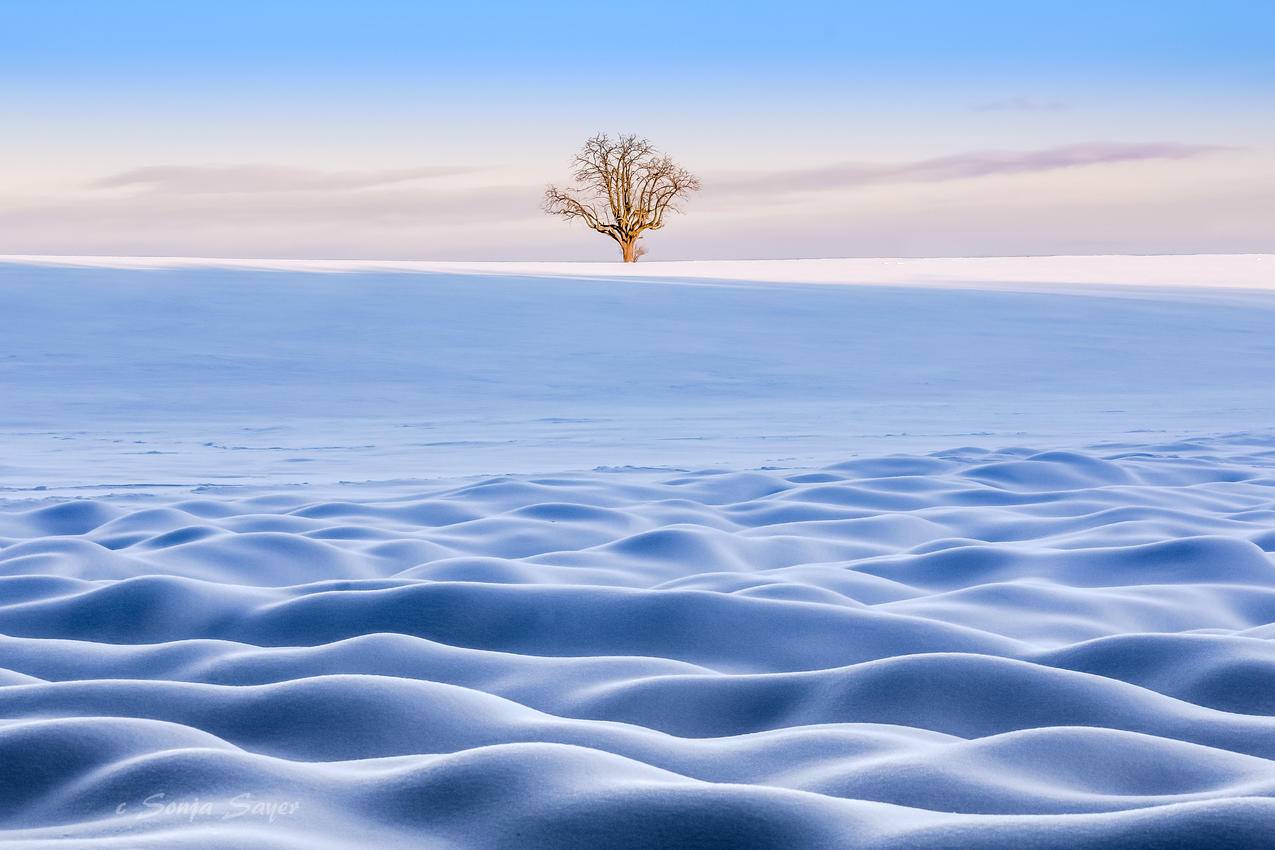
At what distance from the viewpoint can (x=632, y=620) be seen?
2404 millimetres

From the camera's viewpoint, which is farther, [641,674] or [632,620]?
[632,620]

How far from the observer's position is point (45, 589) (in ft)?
9.00

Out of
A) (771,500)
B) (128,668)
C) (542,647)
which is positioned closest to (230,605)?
(128,668)

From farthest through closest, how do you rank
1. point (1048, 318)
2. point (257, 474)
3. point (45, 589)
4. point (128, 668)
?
1. point (1048, 318)
2. point (257, 474)
3. point (45, 589)
4. point (128, 668)

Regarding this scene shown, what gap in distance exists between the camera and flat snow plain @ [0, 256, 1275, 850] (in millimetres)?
1336

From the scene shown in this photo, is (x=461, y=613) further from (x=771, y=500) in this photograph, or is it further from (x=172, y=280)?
(x=172, y=280)

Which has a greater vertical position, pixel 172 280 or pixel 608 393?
pixel 172 280

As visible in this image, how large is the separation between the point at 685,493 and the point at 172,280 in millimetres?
9790

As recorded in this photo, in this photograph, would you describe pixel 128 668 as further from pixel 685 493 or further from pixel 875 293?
pixel 875 293

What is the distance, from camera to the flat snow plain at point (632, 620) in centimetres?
134

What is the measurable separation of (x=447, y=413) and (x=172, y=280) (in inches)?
250

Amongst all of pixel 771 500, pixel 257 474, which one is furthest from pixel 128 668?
pixel 257 474

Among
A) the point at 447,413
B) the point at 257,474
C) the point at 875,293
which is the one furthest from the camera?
the point at 875,293

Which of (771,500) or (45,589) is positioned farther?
(771,500)
